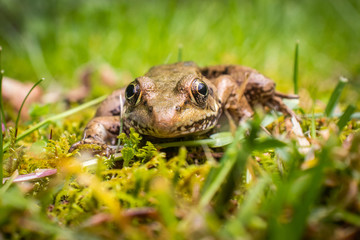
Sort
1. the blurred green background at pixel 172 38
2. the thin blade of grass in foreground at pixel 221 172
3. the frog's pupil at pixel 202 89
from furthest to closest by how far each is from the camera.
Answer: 1. the blurred green background at pixel 172 38
2. the frog's pupil at pixel 202 89
3. the thin blade of grass in foreground at pixel 221 172

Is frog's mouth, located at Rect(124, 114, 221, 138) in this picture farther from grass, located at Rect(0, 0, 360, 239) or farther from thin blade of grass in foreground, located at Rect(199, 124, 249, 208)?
thin blade of grass in foreground, located at Rect(199, 124, 249, 208)

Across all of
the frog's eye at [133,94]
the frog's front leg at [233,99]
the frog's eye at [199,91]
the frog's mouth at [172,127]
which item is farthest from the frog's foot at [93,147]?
the frog's front leg at [233,99]

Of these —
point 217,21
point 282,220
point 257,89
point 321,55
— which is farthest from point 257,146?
point 321,55

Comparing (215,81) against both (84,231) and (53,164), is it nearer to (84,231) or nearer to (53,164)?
(53,164)

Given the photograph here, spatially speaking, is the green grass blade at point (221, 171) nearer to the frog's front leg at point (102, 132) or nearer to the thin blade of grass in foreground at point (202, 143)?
the thin blade of grass in foreground at point (202, 143)

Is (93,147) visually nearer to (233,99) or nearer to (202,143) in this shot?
(202,143)

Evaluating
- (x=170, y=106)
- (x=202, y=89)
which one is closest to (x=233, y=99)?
(x=202, y=89)
